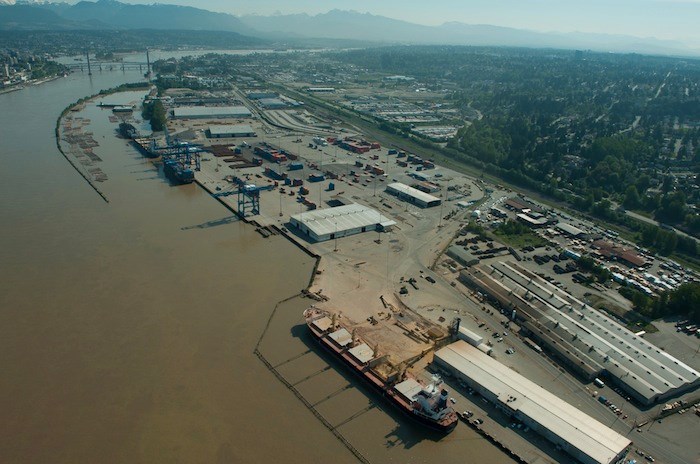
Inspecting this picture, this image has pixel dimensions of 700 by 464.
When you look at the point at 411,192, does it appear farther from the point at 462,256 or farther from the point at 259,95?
the point at 259,95

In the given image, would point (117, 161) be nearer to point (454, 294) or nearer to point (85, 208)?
point (85, 208)

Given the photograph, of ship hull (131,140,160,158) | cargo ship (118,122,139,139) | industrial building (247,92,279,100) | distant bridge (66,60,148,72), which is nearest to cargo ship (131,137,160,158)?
ship hull (131,140,160,158)

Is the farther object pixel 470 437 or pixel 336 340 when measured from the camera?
pixel 336 340

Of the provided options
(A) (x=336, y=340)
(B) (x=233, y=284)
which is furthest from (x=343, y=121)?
(A) (x=336, y=340)

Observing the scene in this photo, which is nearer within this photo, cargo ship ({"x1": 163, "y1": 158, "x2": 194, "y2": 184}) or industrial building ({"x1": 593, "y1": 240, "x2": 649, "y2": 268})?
industrial building ({"x1": 593, "y1": 240, "x2": 649, "y2": 268})

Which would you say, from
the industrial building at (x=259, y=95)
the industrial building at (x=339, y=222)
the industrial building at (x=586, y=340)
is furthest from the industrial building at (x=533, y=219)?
the industrial building at (x=259, y=95)

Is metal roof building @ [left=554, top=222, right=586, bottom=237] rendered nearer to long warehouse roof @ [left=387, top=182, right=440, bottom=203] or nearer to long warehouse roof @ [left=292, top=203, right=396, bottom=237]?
long warehouse roof @ [left=387, top=182, right=440, bottom=203]
